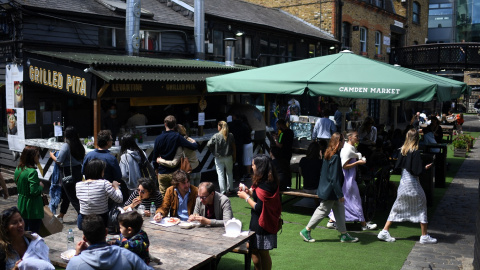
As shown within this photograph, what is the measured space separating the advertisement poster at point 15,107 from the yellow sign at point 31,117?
12 centimetres

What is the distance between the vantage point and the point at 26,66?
1095 centimetres

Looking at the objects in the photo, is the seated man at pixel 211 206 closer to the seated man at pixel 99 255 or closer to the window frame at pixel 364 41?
the seated man at pixel 99 255

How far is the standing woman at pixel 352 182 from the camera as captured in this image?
306 inches

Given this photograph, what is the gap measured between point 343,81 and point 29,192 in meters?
5.13

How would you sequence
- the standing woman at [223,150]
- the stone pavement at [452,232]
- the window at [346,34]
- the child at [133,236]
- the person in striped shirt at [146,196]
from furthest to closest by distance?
the window at [346,34] < the standing woman at [223,150] < the stone pavement at [452,232] < the person in striped shirt at [146,196] < the child at [133,236]

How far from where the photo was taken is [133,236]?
4.31 meters

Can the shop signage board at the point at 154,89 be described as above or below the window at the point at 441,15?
below

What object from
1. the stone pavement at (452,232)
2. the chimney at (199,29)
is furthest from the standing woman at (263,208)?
the chimney at (199,29)

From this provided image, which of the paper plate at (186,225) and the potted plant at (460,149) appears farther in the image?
the potted plant at (460,149)

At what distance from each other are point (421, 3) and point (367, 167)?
28.2 meters

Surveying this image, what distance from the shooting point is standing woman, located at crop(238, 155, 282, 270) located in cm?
525

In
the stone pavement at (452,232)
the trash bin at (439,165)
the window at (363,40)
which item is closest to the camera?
the stone pavement at (452,232)

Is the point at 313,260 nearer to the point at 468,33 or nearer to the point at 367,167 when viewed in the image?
the point at 367,167

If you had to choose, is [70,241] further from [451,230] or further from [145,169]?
[451,230]
